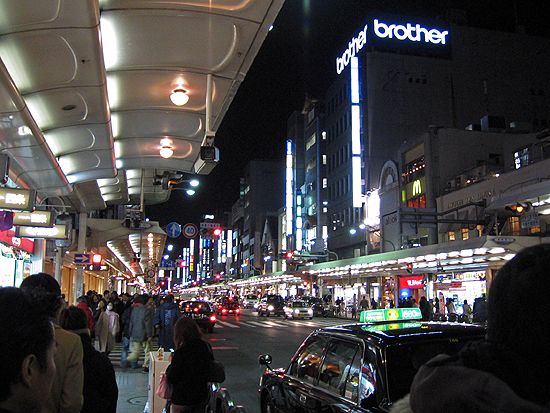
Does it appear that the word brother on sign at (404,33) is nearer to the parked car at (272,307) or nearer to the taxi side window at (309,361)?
the parked car at (272,307)

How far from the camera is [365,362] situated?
496 cm

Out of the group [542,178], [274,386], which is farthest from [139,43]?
[542,178]

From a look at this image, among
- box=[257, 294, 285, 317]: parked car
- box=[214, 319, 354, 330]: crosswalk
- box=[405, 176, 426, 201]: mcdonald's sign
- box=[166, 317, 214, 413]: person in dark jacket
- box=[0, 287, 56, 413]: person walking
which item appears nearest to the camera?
box=[0, 287, 56, 413]: person walking

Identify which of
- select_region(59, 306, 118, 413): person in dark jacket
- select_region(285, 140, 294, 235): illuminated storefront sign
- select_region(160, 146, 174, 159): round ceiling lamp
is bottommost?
select_region(59, 306, 118, 413): person in dark jacket

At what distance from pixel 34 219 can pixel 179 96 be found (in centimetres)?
592

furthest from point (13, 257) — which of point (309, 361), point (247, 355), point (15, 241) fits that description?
point (309, 361)

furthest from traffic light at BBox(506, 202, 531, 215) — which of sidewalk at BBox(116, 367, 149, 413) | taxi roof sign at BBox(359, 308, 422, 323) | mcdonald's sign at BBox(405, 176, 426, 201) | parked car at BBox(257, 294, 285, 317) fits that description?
parked car at BBox(257, 294, 285, 317)

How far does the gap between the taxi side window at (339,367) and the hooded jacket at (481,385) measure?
3543 mm

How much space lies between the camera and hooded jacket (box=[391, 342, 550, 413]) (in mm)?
1433

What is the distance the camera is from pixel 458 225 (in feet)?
131

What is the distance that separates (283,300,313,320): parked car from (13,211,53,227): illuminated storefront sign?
103 feet

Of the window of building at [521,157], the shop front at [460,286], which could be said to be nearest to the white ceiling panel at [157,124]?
the shop front at [460,286]

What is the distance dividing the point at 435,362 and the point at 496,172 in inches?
1611

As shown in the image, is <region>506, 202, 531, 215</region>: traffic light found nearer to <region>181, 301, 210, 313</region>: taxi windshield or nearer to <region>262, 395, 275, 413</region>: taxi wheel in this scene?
<region>181, 301, 210, 313</region>: taxi windshield
